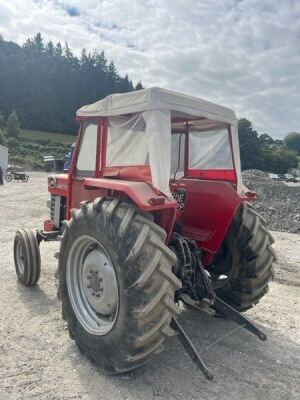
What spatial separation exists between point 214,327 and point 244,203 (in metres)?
1.44

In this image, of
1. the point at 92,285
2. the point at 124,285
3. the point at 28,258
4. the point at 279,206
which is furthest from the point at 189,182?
the point at 279,206

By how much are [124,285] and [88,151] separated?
1.80m

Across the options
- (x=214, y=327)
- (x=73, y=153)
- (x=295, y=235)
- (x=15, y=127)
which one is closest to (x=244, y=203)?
(x=214, y=327)

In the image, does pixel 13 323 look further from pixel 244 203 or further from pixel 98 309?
pixel 244 203

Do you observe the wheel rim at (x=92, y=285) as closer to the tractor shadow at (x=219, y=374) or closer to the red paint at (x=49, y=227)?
the tractor shadow at (x=219, y=374)

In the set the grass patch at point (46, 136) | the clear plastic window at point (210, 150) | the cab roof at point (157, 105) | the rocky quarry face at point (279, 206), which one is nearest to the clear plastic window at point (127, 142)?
the cab roof at point (157, 105)

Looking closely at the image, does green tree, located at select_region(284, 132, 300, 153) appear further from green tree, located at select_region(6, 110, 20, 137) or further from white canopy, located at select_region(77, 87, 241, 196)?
white canopy, located at select_region(77, 87, 241, 196)

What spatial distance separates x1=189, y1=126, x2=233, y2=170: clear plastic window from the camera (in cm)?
438

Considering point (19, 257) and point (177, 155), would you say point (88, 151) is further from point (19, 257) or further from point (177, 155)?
point (19, 257)

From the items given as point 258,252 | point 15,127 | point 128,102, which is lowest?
point 258,252

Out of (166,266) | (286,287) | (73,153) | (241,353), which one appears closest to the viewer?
(166,266)

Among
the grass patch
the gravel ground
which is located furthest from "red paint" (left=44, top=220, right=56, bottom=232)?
the grass patch

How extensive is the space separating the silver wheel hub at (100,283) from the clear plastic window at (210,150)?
71.2 inches

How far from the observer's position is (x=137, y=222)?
10.1 feet
